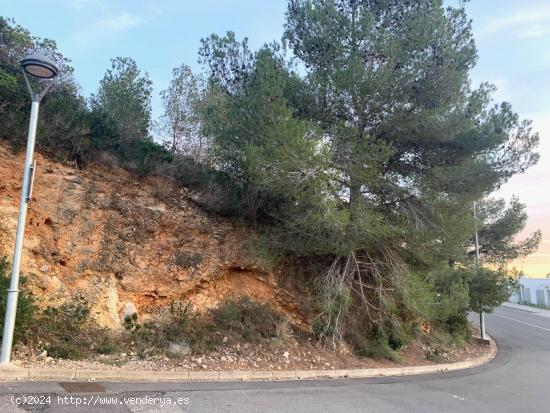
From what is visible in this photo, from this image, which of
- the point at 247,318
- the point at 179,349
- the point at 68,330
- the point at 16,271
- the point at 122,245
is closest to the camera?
the point at 16,271

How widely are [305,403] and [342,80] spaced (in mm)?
7671

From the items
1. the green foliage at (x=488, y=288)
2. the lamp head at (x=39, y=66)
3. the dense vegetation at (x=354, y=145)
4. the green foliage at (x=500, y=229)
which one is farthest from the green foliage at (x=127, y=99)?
the green foliage at (x=500, y=229)

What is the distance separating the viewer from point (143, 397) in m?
6.49

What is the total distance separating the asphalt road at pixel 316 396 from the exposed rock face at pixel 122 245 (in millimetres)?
3022

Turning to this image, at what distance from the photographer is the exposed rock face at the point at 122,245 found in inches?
373

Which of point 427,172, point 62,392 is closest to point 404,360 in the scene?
point 427,172

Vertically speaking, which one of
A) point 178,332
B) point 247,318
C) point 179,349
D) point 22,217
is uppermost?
point 22,217

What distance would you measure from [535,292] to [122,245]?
161ft

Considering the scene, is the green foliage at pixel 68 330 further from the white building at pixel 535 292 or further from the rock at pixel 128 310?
the white building at pixel 535 292

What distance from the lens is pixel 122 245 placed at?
10617 mm

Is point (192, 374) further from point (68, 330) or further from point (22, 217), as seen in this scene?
point (22, 217)

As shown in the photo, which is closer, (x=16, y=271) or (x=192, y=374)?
(x=16, y=271)

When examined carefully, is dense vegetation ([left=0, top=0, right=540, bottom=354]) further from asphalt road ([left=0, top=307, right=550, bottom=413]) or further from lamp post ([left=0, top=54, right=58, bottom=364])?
lamp post ([left=0, top=54, right=58, bottom=364])

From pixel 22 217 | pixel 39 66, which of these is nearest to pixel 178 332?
pixel 22 217
